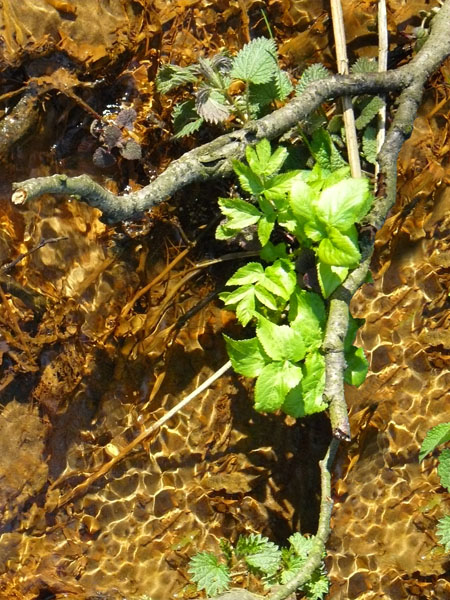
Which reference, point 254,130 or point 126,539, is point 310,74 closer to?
point 254,130

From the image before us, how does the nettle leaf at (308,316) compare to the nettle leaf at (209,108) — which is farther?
the nettle leaf at (209,108)

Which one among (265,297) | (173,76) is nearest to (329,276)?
(265,297)

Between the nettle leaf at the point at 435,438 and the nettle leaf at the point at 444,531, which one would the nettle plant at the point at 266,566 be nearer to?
the nettle leaf at the point at 444,531

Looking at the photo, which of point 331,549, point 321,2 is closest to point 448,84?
point 321,2

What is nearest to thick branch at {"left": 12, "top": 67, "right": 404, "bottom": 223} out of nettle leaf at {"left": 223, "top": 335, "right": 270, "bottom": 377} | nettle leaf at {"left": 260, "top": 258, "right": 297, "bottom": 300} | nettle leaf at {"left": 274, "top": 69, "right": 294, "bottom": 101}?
nettle leaf at {"left": 274, "top": 69, "right": 294, "bottom": 101}

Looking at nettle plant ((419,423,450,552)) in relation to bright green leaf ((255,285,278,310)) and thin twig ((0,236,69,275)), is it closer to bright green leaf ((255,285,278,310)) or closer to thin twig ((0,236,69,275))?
bright green leaf ((255,285,278,310))

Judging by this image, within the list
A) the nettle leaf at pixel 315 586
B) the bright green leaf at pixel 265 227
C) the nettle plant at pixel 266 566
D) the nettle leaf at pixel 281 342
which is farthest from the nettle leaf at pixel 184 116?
the nettle leaf at pixel 315 586
